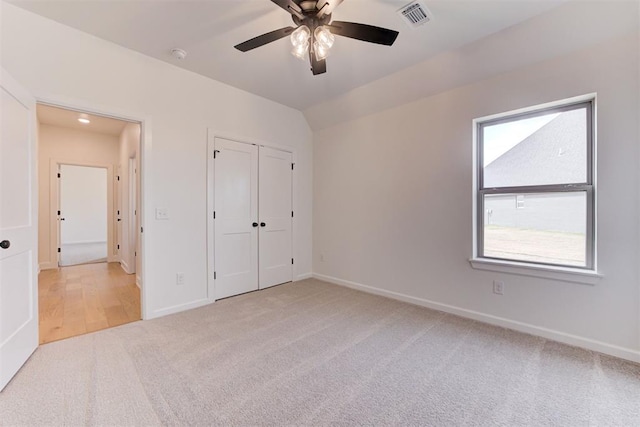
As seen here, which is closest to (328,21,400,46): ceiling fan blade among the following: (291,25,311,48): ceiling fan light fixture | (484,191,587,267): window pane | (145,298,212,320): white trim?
(291,25,311,48): ceiling fan light fixture

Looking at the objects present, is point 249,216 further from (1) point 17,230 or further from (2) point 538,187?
(2) point 538,187

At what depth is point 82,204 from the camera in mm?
8133

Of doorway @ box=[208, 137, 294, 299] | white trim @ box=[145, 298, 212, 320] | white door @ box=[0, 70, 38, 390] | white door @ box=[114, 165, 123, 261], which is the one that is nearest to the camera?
white door @ box=[0, 70, 38, 390]

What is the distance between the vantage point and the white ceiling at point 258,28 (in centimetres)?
200

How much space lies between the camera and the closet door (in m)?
3.81

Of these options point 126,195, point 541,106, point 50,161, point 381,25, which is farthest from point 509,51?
point 50,161

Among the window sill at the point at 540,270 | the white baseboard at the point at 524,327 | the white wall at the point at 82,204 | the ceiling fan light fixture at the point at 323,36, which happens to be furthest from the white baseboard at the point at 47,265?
the window sill at the point at 540,270

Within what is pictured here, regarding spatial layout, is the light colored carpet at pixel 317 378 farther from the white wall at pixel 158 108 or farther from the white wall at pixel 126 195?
the white wall at pixel 126 195

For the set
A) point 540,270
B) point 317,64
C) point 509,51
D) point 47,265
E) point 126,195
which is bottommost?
point 47,265

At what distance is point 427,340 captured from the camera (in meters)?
2.29

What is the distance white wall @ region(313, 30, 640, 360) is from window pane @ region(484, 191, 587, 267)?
0.60 ft

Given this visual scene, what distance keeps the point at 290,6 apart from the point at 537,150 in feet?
8.11

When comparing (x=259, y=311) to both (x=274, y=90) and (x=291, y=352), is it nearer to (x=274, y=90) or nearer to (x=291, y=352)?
(x=291, y=352)

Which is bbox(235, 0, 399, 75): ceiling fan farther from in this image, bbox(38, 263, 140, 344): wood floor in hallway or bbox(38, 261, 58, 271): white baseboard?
bbox(38, 261, 58, 271): white baseboard
